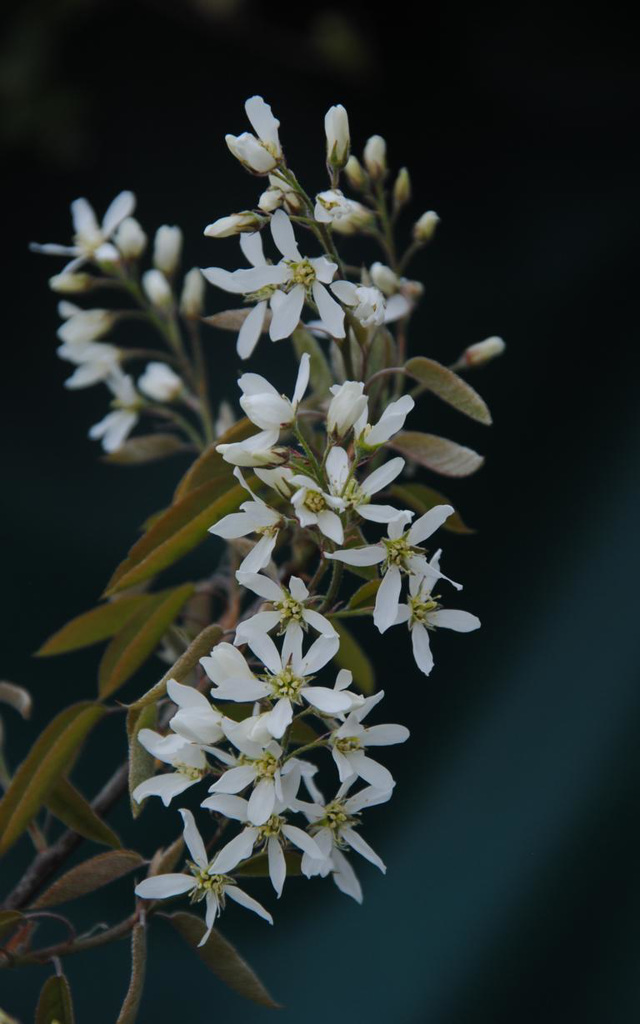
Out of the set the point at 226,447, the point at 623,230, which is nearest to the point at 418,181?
the point at 623,230

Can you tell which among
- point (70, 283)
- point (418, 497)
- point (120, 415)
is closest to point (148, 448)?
point (120, 415)

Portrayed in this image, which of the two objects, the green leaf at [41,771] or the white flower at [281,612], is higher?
the white flower at [281,612]

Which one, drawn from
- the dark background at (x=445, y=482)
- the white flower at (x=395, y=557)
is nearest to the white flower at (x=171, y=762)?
the white flower at (x=395, y=557)

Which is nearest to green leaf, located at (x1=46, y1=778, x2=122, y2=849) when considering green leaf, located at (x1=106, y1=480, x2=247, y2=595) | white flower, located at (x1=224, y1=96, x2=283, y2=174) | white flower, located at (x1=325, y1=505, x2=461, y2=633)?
green leaf, located at (x1=106, y1=480, x2=247, y2=595)

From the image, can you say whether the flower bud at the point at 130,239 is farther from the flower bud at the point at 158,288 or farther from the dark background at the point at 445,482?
the dark background at the point at 445,482

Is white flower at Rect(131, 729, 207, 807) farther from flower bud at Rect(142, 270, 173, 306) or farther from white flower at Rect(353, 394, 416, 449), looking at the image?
flower bud at Rect(142, 270, 173, 306)

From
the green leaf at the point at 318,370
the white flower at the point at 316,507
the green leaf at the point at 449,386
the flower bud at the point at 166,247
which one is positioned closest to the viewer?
the white flower at the point at 316,507
